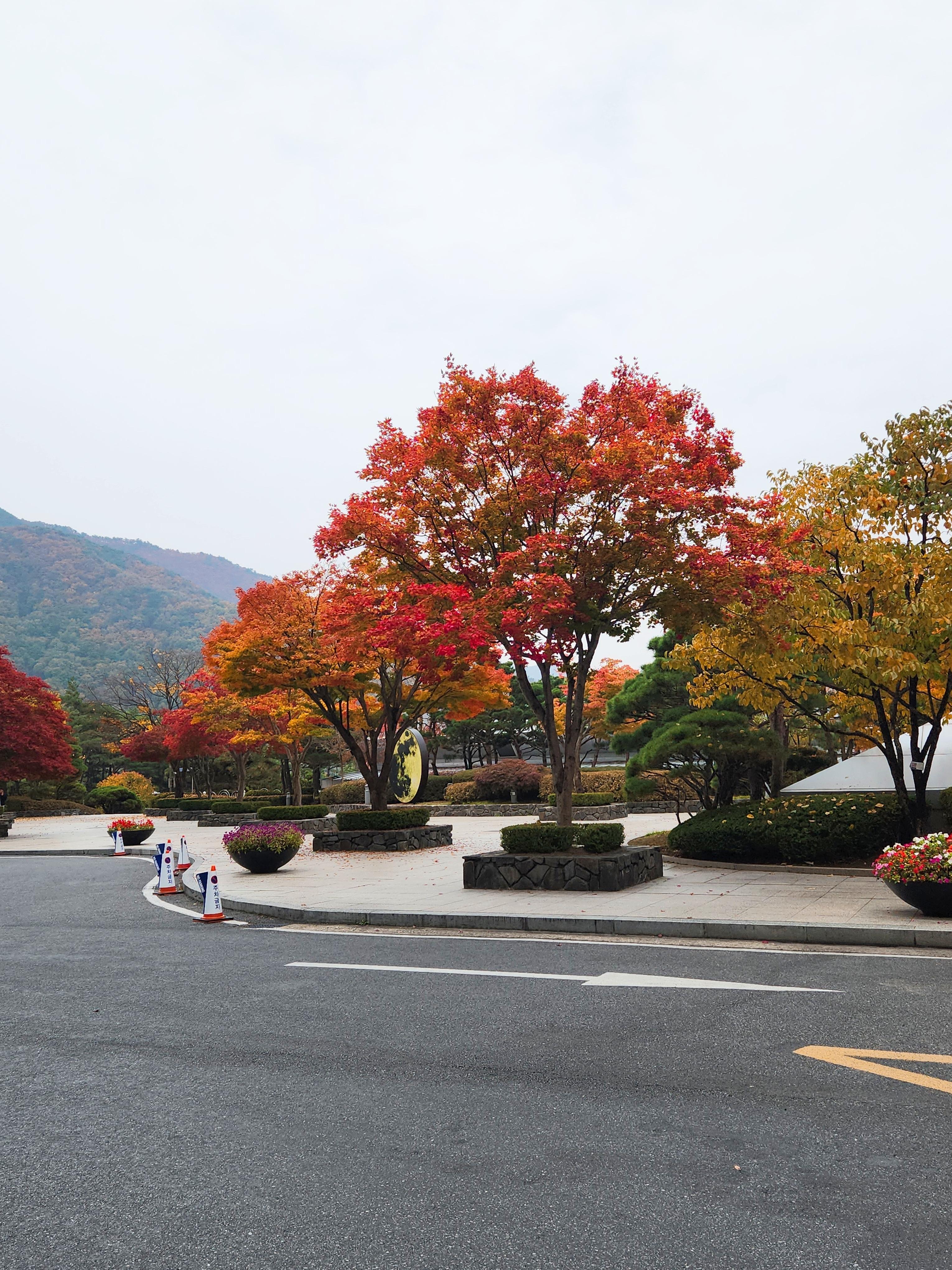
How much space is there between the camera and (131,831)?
86.8ft

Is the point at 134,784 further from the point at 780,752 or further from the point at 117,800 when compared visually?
the point at 780,752

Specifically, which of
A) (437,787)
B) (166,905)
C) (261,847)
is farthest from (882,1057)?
(437,787)

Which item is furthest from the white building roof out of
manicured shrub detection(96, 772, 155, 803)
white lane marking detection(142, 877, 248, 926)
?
manicured shrub detection(96, 772, 155, 803)

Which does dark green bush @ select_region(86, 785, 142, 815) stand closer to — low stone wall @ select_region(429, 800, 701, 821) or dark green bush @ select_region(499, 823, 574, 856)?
low stone wall @ select_region(429, 800, 701, 821)

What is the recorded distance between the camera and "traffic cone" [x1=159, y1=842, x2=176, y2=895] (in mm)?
14750

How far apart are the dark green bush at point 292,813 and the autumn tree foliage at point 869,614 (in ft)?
62.3

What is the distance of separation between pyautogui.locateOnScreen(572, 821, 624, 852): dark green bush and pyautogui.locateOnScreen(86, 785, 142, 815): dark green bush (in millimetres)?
42702

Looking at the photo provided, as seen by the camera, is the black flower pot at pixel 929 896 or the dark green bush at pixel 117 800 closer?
the black flower pot at pixel 929 896

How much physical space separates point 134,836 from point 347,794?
16973mm

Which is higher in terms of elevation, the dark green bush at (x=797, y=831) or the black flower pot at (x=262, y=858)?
the dark green bush at (x=797, y=831)

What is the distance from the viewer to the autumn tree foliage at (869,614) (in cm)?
1211

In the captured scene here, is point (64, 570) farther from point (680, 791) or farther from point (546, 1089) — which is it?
point (546, 1089)

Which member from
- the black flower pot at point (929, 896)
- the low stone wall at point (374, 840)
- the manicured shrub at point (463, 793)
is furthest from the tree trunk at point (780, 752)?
the manicured shrub at point (463, 793)

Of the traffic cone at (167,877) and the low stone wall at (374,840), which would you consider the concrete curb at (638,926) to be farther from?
the low stone wall at (374,840)
